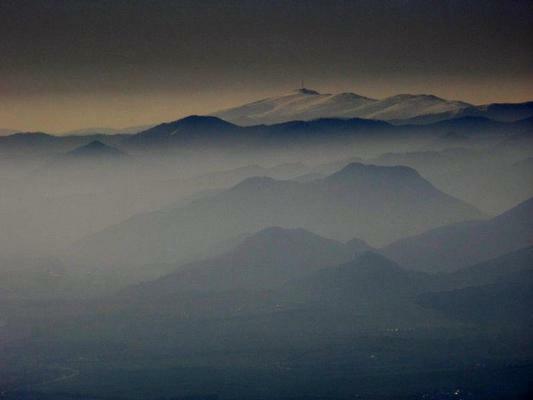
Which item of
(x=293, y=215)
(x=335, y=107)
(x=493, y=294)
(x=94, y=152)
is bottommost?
(x=493, y=294)

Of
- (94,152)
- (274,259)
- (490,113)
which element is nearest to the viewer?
(274,259)

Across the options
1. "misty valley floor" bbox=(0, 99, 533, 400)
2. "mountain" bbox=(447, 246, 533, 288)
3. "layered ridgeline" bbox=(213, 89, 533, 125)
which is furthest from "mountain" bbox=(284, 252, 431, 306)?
"layered ridgeline" bbox=(213, 89, 533, 125)

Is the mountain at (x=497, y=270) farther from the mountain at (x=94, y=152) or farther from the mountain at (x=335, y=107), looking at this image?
the mountain at (x=94, y=152)

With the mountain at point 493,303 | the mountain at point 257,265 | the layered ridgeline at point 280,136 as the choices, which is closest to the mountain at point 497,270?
the mountain at point 493,303

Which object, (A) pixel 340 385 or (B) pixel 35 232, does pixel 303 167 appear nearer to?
(B) pixel 35 232

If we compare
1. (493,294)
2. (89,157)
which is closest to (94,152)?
(89,157)

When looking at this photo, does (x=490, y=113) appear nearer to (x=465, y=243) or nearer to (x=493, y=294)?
(x=465, y=243)
